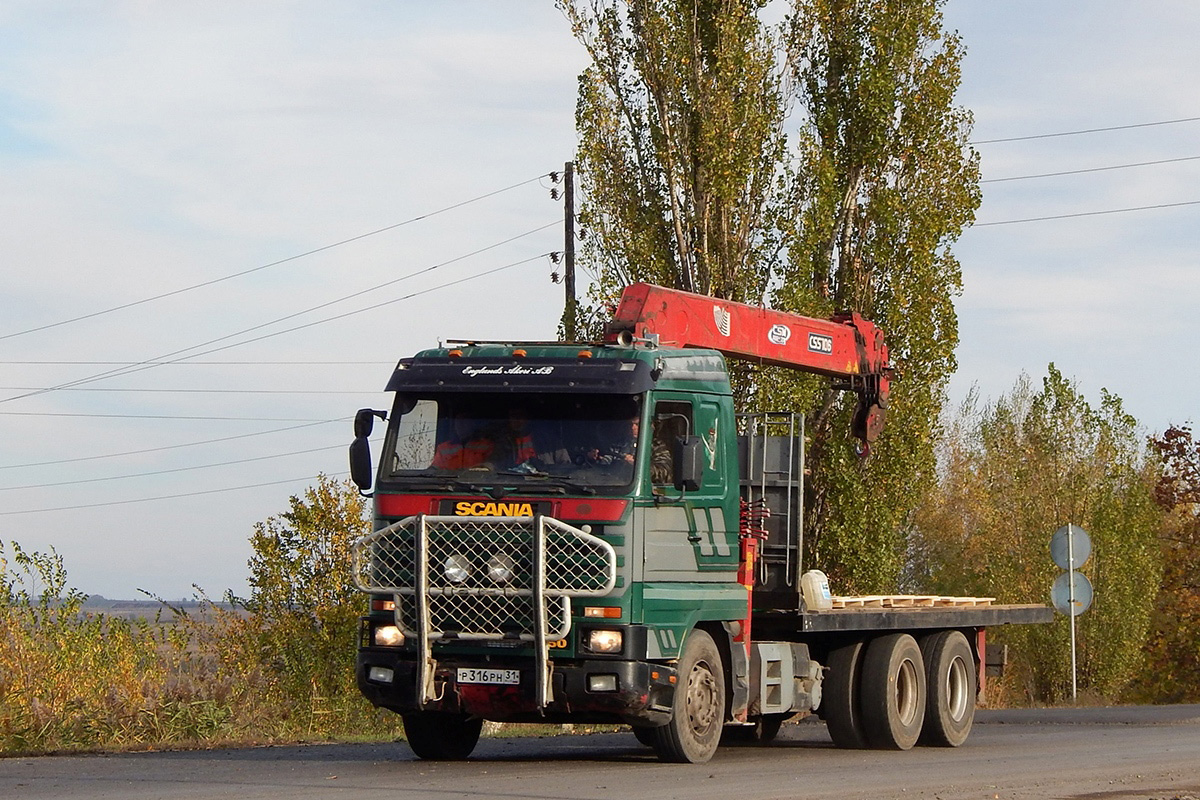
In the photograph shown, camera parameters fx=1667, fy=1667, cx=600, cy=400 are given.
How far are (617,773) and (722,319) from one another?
5.06 metres

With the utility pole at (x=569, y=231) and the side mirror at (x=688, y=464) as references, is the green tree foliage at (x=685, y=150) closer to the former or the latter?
the utility pole at (x=569, y=231)

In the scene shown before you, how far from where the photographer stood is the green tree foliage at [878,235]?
95.0 ft

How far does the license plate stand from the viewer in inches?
492

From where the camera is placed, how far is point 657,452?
12.8 metres

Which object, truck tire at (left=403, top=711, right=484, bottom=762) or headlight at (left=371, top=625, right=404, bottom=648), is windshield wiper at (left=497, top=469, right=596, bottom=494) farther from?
truck tire at (left=403, top=711, right=484, bottom=762)

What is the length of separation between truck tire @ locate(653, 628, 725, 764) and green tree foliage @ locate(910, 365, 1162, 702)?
25715 millimetres

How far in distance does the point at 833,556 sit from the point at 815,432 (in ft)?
7.16

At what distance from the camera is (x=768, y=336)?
54.7 ft

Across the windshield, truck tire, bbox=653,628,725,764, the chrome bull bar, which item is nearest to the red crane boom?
the windshield

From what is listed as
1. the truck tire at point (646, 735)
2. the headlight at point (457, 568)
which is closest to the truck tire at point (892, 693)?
the truck tire at point (646, 735)

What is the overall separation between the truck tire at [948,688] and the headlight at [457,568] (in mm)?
6504

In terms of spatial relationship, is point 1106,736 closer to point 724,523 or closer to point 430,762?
point 724,523

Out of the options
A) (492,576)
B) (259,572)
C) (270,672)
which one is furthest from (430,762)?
(259,572)

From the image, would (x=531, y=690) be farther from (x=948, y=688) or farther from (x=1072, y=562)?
(x=1072, y=562)
